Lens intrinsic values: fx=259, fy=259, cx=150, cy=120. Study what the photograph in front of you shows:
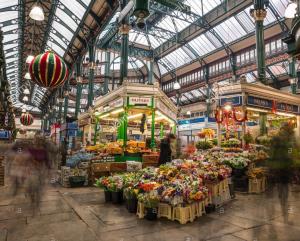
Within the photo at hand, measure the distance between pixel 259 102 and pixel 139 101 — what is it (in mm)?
4970

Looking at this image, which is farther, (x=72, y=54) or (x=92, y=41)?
(x=72, y=54)

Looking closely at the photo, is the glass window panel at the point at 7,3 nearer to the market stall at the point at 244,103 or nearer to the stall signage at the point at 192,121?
the market stall at the point at 244,103

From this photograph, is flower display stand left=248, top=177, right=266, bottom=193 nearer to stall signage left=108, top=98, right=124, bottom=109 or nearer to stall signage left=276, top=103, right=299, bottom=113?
stall signage left=276, top=103, right=299, bottom=113

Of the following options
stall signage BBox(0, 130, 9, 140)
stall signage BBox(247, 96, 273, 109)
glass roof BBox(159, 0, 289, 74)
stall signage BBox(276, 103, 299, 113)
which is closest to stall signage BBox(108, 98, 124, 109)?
stall signage BBox(247, 96, 273, 109)

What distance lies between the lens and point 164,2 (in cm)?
1684

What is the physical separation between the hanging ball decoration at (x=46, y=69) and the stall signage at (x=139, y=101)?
3633 millimetres

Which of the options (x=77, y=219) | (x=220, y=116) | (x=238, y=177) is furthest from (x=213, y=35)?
(x=77, y=219)

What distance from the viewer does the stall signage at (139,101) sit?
10.9 m

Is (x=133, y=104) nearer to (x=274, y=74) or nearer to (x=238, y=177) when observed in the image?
(x=238, y=177)

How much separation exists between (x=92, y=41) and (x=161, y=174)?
15.4 meters

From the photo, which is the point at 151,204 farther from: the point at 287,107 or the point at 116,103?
the point at 287,107

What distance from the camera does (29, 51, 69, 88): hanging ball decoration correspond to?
745cm

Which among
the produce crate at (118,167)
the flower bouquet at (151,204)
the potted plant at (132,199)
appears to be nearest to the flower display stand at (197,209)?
the flower bouquet at (151,204)

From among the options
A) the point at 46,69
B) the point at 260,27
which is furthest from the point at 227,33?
the point at 46,69
